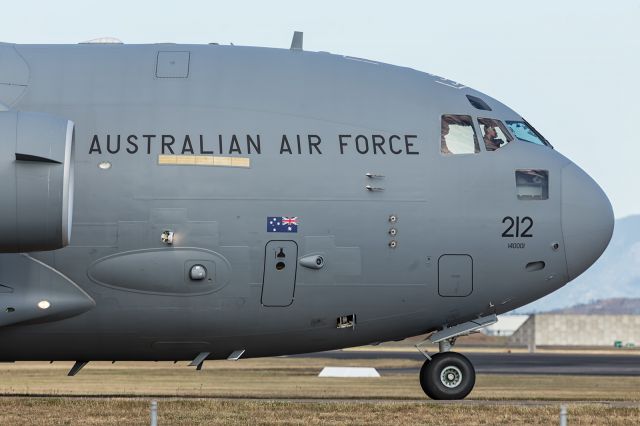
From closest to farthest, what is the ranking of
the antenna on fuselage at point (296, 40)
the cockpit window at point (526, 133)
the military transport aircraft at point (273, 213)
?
the military transport aircraft at point (273, 213)
the cockpit window at point (526, 133)
the antenna on fuselage at point (296, 40)

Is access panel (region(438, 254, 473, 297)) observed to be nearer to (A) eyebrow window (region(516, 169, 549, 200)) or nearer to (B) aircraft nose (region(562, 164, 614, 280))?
(A) eyebrow window (region(516, 169, 549, 200))

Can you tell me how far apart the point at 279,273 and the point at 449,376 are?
4.52 m

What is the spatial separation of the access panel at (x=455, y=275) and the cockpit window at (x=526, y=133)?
3085 millimetres

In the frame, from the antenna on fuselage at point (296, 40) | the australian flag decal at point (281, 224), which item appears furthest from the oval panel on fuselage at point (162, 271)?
the antenna on fuselage at point (296, 40)

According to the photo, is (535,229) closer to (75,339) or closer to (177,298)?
(177,298)

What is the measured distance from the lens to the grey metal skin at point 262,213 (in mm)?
25797

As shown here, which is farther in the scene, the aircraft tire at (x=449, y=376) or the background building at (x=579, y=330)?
the background building at (x=579, y=330)

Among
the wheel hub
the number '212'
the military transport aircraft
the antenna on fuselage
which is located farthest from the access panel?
the antenna on fuselage

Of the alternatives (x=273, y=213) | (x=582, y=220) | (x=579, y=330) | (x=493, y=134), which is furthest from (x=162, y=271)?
(x=579, y=330)

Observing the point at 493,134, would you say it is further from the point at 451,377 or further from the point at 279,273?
the point at 279,273

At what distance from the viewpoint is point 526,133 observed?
92.0ft

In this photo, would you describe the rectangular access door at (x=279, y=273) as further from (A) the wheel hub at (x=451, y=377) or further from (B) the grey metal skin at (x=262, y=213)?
(A) the wheel hub at (x=451, y=377)

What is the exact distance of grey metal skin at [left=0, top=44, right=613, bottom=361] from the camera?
25797 mm

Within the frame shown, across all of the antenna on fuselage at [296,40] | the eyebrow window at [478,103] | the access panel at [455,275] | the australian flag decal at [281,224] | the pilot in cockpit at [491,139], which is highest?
the antenna on fuselage at [296,40]
